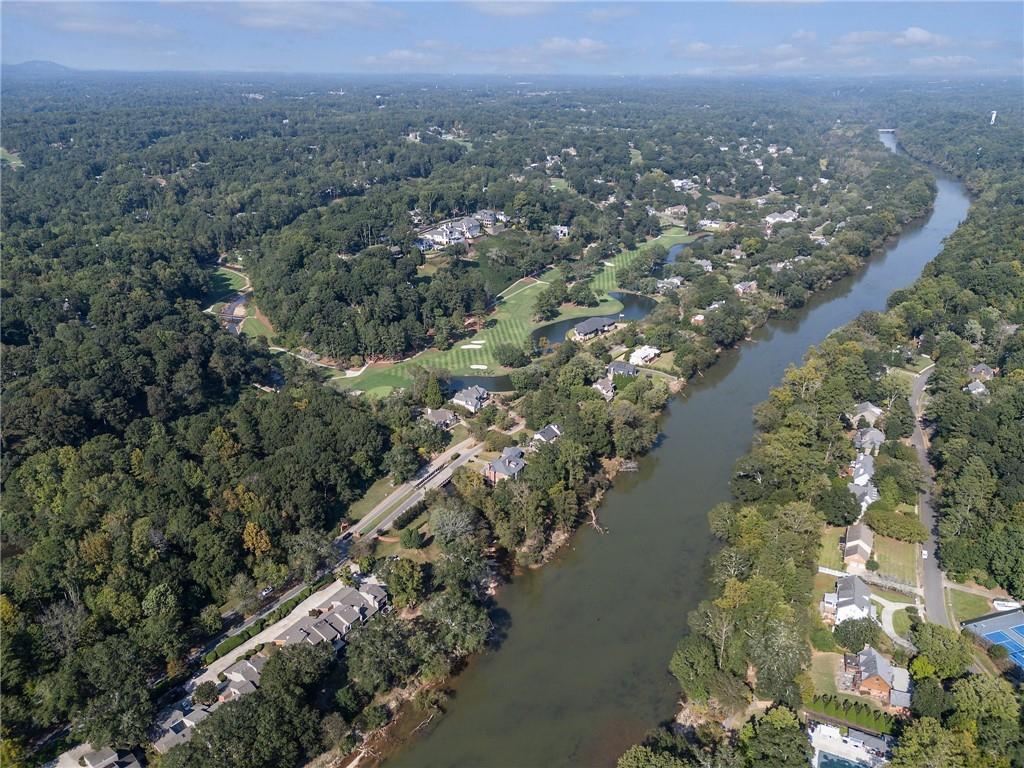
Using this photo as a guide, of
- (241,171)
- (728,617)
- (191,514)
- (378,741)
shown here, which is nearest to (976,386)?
(728,617)

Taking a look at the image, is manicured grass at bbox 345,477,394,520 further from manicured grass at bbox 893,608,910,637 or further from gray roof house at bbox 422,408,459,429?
manicured grass at bbox 893,608,910,637

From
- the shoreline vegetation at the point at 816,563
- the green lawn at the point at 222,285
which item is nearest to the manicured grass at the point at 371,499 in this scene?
the shoreline vegetation at the point at 816,563

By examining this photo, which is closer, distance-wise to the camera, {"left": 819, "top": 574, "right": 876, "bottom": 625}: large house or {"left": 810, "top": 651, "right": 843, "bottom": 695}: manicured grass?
{"left": 810, "top": 651, "right": 843, "bottom": 695}: manicured grass

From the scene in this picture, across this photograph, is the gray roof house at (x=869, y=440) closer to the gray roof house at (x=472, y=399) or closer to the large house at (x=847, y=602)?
the large house at (x=847, y=602)

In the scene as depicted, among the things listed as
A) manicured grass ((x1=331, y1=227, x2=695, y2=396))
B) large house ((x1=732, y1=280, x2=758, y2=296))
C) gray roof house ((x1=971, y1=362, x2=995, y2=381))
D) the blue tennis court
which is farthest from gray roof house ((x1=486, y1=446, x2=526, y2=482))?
large house ((x1=732, y1=280, x2=758, y2=296))

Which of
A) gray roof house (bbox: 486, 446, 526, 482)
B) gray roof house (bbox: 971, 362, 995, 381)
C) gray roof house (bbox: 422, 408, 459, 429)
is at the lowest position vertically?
gray roof house (bbox: 486, 446, 526, 482)

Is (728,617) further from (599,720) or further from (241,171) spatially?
(241,171)
